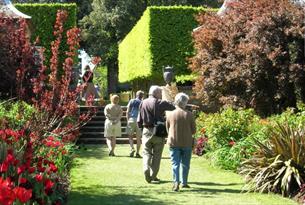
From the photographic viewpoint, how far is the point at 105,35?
1598 inches

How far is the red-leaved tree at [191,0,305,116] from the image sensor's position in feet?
49.9

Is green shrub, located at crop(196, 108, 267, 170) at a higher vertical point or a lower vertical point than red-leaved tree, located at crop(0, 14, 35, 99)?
lower

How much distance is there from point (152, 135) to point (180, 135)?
0.79 m

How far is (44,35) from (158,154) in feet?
46.6

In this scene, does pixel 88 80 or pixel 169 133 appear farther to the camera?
pixel 88 80

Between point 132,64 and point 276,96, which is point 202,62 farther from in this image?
point 132,64

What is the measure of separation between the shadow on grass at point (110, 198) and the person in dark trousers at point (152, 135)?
88 cm

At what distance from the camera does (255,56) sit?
1529 centimetres

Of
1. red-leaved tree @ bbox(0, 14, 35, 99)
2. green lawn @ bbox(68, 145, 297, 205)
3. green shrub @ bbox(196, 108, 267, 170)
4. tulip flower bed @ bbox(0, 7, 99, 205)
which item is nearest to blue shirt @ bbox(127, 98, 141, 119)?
green lawn @ bbox(68, 145, 297, 205)

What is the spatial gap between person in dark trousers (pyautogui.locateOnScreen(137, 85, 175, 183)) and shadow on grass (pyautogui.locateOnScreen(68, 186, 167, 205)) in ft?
2.90

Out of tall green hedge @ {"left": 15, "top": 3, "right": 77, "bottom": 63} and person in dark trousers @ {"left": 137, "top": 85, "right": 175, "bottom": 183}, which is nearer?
person in dark trousers @ {"left": 137, "top": 85, "right": 175, "bottom": 183}

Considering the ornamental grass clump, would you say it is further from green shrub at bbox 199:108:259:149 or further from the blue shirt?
the blue shirt

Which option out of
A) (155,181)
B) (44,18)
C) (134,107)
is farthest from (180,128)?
(44,18)

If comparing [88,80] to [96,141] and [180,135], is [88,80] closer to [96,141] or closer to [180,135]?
[180,135]
